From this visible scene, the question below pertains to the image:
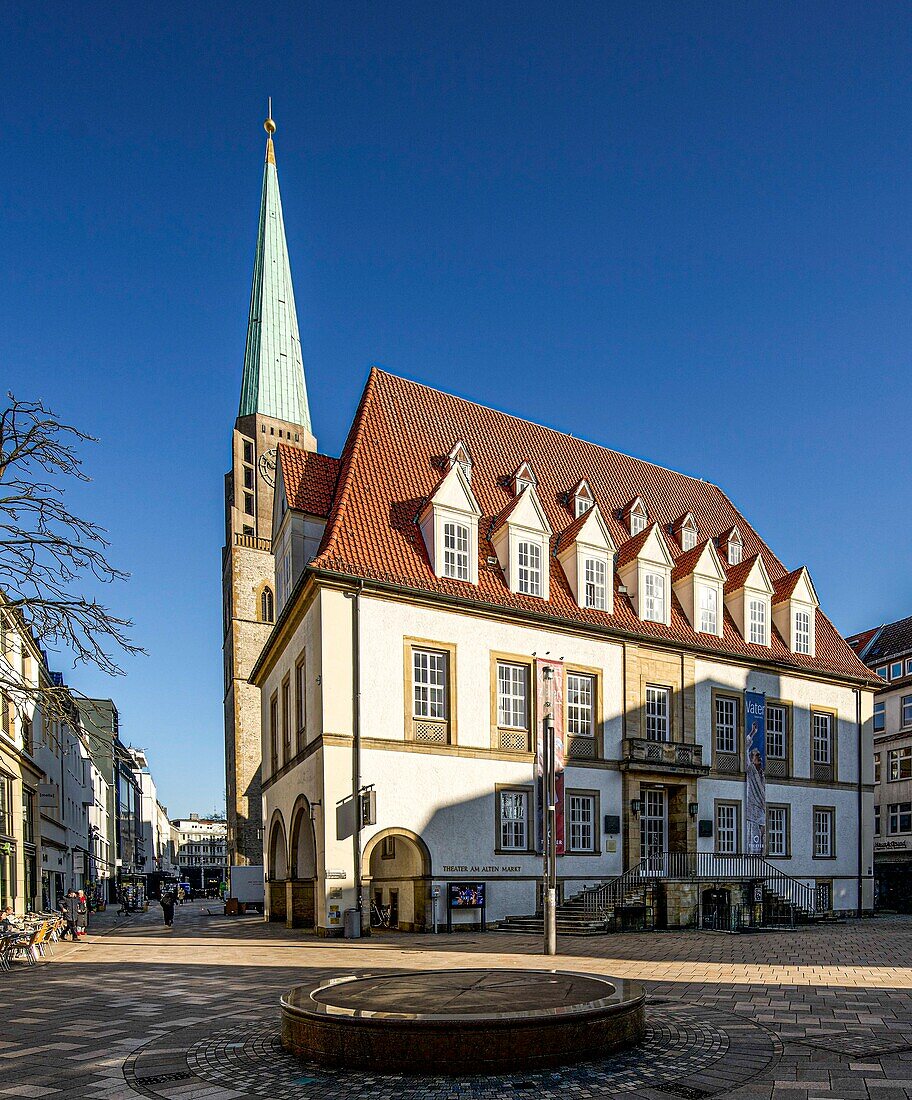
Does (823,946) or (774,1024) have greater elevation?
(774,1024)

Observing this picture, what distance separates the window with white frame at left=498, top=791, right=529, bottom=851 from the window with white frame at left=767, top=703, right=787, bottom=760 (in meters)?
12.1

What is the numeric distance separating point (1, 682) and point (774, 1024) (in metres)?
12.0

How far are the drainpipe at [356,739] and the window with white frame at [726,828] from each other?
14459 millimetres

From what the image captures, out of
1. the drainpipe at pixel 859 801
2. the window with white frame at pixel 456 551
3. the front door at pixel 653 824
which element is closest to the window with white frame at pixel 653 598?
the front door at pixel 653 824

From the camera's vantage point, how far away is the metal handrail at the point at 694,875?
28023 mm

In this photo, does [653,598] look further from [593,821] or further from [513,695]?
[593,821]

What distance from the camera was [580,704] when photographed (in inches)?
1247

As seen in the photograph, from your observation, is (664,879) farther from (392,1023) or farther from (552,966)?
(392,1023)

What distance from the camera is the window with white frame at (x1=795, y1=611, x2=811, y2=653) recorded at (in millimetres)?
38969

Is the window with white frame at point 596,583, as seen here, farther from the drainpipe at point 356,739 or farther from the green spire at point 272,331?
the green spire at point 272,331

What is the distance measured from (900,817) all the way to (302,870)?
123ft

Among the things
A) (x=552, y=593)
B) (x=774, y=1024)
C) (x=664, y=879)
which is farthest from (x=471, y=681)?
(x=774, y=1024)

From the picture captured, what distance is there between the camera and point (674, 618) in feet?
117

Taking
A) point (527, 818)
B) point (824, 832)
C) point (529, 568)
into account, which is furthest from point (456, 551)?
point (824, 832)
